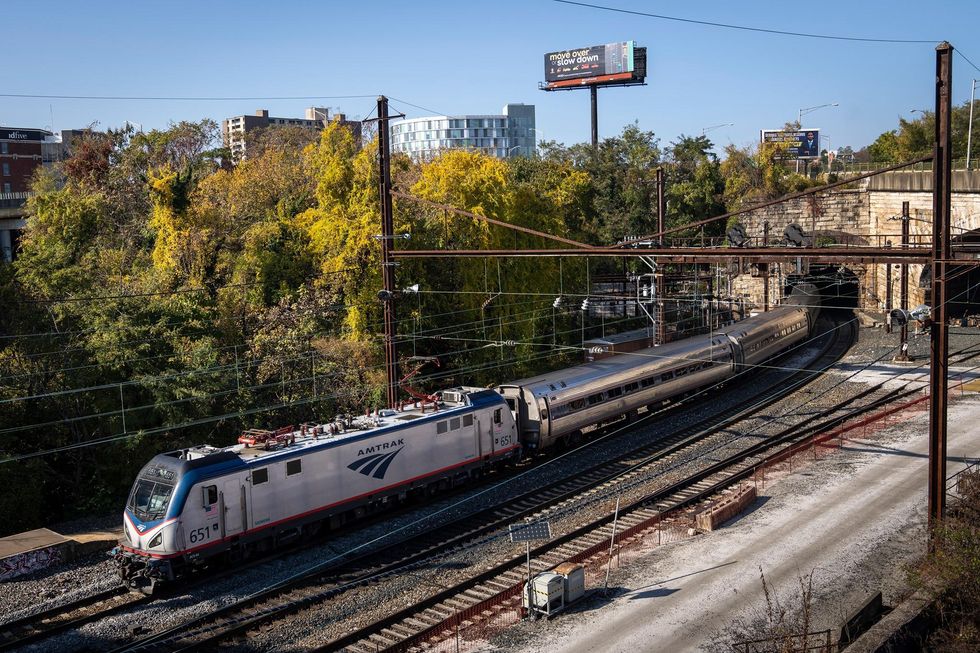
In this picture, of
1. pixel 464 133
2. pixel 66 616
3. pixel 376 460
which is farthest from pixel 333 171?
pixel 464 133

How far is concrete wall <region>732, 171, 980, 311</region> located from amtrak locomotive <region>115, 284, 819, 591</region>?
2299 cm

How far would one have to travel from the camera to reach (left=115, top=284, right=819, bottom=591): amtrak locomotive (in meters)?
16.8

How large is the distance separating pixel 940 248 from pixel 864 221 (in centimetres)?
4185

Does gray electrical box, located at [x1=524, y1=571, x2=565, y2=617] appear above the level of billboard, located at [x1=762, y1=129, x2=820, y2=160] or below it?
below

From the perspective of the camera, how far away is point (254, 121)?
146 m

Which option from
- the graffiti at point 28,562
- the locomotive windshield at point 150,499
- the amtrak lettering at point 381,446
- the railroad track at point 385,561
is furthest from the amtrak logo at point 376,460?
the graffiti at point 28,562

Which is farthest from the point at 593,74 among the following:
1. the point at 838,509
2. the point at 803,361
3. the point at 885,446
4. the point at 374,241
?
the point at 838,509

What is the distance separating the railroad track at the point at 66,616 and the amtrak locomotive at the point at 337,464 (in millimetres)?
486

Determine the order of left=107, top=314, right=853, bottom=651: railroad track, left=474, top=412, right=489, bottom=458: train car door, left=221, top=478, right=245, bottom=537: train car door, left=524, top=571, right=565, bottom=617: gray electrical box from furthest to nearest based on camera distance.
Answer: left=474, top=412, right=489, bottom=458: train car door < left=221, top=478, right=245, bottom=537: train car door < left=524, top=571, right=565, bottom=617: gray electrical box < left=107, top=314, right=853, bottom=651: railroad track

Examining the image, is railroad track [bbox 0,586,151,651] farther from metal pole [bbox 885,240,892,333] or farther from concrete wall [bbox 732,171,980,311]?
metal pole [bbox 885,240,892,333]

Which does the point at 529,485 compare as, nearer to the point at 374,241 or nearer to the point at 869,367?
the point at 374,241

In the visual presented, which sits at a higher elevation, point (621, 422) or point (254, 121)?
point (254, 121)

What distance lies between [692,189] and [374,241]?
39.2m

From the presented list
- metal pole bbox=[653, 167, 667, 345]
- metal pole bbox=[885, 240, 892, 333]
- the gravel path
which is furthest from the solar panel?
metal pole bbox=[885, 240, 892, 333]
